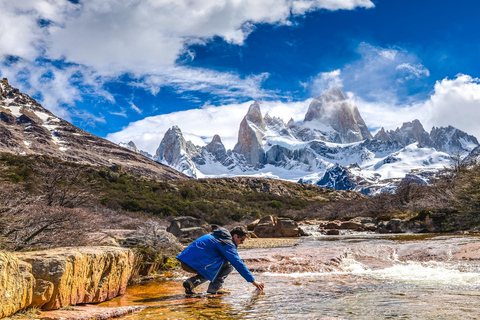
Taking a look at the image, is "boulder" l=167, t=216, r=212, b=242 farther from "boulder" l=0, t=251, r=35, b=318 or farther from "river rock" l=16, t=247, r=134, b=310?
"boulder" l=0, t=251, r=35, b=318

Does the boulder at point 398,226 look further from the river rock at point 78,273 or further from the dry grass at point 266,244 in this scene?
the river rock at point 78,273

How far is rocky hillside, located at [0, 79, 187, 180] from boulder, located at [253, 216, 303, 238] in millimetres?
114106

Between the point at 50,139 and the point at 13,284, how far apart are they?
166 m

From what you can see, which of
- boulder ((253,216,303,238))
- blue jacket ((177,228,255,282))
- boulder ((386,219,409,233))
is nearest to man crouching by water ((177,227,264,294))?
blue jacket ((177,228,255,282))

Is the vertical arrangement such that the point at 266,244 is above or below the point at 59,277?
below

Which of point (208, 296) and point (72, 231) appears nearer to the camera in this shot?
point (208, 296)

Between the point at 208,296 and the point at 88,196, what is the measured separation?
13.9 m

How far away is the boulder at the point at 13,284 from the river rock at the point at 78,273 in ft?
0.73

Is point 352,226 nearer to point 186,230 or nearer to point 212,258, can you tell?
point 186,230

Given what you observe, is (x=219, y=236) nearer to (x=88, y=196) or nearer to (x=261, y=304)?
(x=261, y=304)

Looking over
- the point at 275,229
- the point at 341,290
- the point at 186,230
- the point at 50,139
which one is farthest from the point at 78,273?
the point at 50,139

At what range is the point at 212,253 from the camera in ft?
22.2

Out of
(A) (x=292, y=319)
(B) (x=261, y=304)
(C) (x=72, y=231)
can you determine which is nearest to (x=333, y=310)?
(A) (x=292, y=319)

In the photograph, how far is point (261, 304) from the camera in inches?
220
